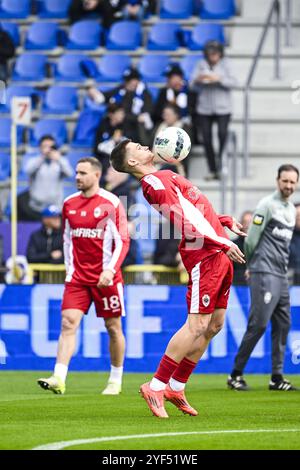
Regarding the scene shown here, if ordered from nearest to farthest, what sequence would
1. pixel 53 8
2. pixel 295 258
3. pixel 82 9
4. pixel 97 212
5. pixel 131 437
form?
pixel 131 437
pixel 97 212
pixel 295 258
pixel 82 9
pixel 53 8

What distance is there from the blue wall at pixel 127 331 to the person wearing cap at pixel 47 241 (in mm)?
1602

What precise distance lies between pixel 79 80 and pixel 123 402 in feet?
40.0

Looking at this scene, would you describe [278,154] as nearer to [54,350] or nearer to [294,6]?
[294,6]

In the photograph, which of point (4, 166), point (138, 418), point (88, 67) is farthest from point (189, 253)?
point (88, 67)

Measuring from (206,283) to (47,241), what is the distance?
8.44 meters

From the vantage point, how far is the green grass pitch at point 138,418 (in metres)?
7.94

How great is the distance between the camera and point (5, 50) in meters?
22.8

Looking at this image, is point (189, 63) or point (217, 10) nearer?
point (189, 63)

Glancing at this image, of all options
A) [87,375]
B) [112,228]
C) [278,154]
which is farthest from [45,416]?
[278,154]

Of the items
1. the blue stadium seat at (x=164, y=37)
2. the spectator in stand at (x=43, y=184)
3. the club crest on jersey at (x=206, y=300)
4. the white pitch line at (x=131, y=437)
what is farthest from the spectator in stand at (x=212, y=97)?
the white pitch line at (x=131, y=437)

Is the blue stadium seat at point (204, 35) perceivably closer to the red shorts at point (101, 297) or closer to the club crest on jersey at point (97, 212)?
the club crest on jersey at point (97, 212)

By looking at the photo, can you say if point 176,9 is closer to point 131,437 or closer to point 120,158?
point 120,158

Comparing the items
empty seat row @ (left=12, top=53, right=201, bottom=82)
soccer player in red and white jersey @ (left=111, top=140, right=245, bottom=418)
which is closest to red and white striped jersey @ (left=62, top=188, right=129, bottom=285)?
soccer player in red and white jersey @ (left=111, top=140, right=245, bottom=418)

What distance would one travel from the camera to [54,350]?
1602 cm
